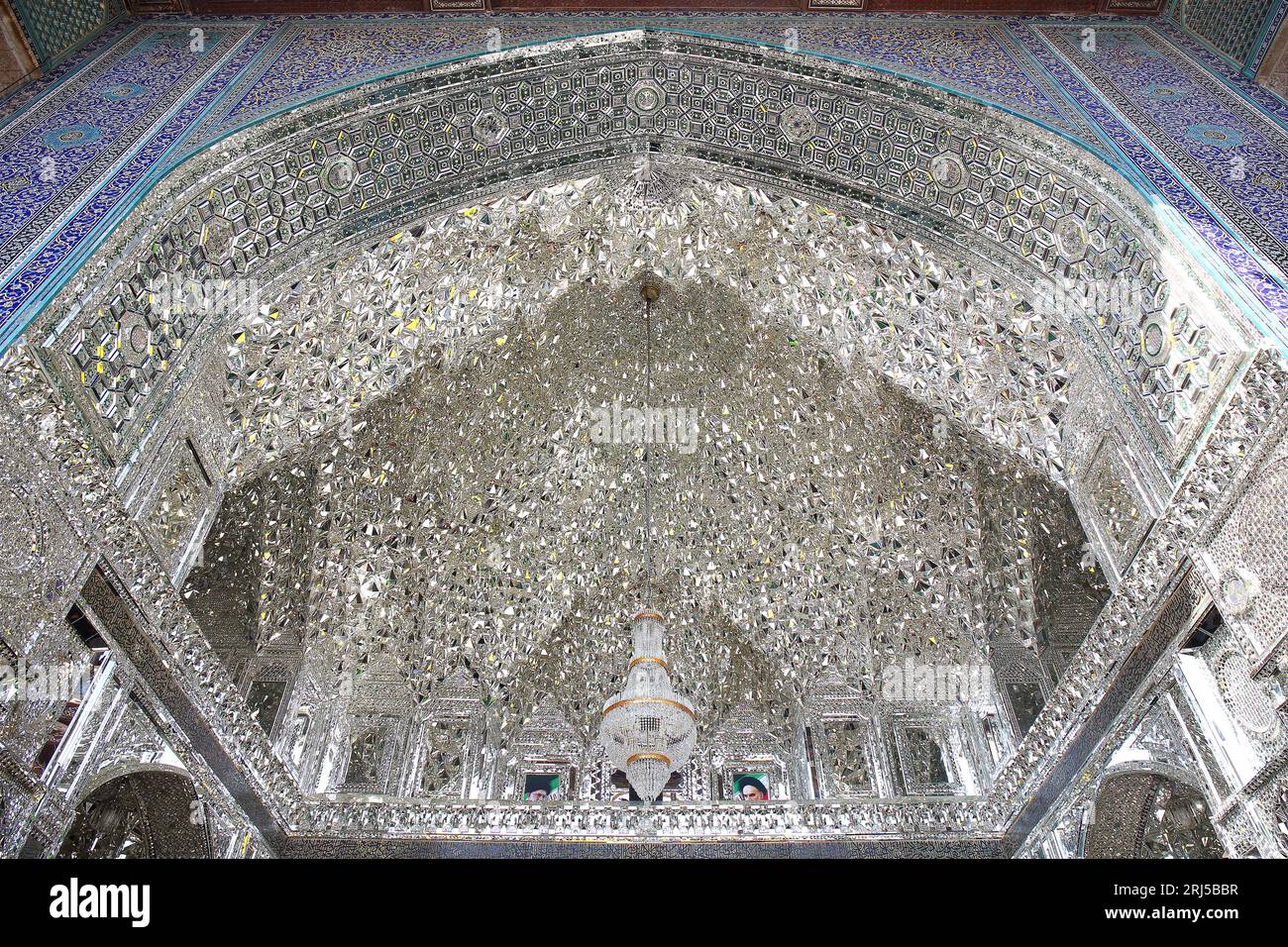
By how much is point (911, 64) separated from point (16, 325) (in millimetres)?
4461

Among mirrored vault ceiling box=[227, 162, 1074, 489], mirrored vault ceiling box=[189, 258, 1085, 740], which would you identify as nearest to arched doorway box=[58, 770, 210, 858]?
mirrored vault ceiling box=[189, 258, 1085, 740]

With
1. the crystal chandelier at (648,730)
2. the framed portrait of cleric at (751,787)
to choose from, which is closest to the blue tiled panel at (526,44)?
the crystal chandelier at (648,730)

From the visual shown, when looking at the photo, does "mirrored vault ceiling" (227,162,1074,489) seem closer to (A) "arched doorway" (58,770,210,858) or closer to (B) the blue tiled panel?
(B) the blue tiled panel

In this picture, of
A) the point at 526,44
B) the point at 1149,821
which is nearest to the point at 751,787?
the point at 1149,821

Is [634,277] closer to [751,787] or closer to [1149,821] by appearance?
[751,787]

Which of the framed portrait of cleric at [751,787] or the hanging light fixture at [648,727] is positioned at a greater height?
the framed portrait of cleric at [751,787]

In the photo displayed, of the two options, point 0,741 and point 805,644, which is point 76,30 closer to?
point 0,741

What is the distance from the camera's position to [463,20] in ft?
19.1

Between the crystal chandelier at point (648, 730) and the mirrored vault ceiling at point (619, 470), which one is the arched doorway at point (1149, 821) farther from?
the crystal chandelier at point (648, 730)

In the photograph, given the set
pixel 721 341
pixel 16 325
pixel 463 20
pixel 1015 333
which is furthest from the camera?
pixel 721 341
